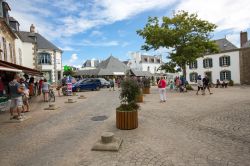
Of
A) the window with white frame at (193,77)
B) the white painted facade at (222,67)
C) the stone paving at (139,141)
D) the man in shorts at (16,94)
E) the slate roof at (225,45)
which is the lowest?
the stone paving at (139,141)

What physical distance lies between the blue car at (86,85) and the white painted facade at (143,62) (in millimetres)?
38269

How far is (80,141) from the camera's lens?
5.62 m

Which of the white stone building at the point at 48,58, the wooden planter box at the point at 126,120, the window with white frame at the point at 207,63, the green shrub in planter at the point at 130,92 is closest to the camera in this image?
the wooden planter box at the point at 126,120

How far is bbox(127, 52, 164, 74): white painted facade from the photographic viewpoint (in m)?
62.2

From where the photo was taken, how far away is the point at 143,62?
62.2 meters

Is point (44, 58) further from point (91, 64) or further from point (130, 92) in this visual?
point (91, 64)

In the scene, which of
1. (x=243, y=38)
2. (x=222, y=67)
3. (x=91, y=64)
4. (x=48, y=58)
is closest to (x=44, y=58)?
(x=48, y=58)

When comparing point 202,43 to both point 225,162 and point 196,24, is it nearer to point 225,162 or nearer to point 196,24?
point 196,24

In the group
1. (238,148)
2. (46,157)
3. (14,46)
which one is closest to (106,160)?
(46,157)

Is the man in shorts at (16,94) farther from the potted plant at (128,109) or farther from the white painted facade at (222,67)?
the white painted facade at (222,67)

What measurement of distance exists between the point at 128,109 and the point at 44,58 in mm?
32920

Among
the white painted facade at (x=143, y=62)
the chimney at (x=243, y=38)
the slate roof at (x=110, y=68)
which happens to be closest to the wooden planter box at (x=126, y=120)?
the chimney at (x=243, y=38)

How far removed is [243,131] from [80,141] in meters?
4.99

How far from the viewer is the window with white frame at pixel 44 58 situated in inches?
1403
